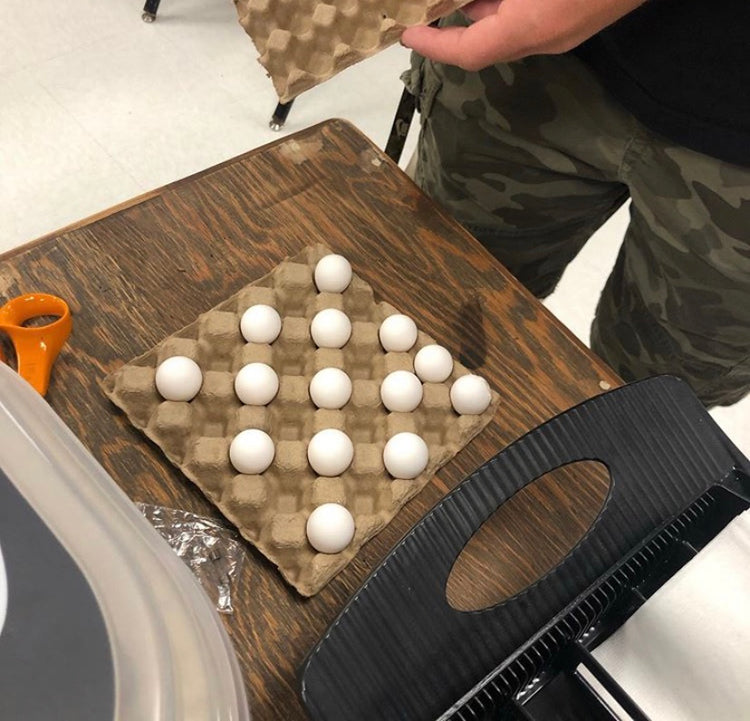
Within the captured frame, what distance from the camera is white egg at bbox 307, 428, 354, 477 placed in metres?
0.59

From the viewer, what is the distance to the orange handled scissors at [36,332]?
0.58m

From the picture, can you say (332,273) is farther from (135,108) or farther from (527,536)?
(135,108)

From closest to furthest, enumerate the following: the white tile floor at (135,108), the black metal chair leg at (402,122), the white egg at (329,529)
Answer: the white egg at (329,529) < the black metal chair leg at (402,122) < the white tile floor at (135,108)

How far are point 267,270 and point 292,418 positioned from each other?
0.48 ft

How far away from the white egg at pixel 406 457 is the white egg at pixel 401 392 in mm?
33

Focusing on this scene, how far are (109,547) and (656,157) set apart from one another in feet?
2.00

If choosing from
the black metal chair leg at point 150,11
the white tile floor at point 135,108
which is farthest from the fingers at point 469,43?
the black metal chair leg at point 150,11

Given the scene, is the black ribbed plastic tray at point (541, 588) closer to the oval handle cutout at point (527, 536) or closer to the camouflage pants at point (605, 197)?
the oval handle cutout at point (527, 536)

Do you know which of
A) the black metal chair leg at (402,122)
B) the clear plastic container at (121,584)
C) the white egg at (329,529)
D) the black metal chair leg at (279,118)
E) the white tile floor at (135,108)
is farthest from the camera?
the black metal chair leg at (279,118)

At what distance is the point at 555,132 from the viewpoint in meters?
0.73

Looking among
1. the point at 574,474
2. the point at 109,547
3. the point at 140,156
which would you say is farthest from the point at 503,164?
the point at 140,156

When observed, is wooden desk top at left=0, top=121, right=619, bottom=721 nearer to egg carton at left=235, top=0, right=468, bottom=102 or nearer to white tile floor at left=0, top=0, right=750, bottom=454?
egg carton at left=235, top=0, right=468, bottom=102

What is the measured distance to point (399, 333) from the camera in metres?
0.65

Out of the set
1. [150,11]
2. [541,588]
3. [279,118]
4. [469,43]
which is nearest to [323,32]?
[469,43]
